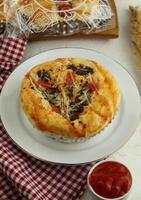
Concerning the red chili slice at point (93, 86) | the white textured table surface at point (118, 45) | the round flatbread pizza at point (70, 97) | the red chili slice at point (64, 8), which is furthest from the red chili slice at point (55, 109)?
the red chili slice at point (64, 8)

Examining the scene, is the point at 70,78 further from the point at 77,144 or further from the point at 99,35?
the point at 99,35

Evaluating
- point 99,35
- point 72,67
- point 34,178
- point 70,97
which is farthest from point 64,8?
point 34,178

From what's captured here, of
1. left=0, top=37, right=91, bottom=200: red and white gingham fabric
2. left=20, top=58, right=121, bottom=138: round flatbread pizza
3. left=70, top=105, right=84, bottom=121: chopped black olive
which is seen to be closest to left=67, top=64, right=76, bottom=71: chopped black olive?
left=20, top=58, right=121, bottom=138: round flatbread pizza

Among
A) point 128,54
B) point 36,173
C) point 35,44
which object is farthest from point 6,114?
point 128,54

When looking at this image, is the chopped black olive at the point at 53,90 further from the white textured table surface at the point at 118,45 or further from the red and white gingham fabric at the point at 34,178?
the white textured table surface at the point at 118,45

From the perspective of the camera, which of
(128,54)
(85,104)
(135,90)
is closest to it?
(85,104)

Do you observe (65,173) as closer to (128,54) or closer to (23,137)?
(23,137)

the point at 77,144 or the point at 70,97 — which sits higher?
the point at 70,97

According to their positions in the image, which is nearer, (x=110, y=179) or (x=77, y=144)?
(x=110, y=179)
